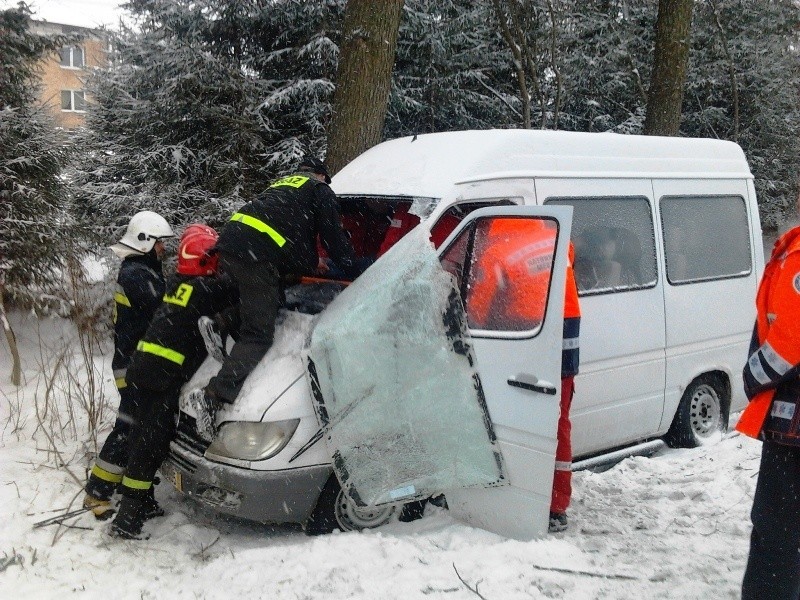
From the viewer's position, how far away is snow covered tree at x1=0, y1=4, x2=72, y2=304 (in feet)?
26.7

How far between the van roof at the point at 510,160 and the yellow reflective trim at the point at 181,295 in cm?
136

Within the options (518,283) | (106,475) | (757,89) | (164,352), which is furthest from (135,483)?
(757,89)

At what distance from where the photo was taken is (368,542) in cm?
365

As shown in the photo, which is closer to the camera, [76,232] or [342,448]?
[342,448]

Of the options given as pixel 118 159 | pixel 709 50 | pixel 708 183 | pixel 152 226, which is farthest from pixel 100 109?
pixel 709 50

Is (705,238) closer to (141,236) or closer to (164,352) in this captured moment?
(164,352)

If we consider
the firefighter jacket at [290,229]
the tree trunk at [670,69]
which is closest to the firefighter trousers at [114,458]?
the firefighter jacket at [290,229]

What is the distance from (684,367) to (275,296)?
9.88ft

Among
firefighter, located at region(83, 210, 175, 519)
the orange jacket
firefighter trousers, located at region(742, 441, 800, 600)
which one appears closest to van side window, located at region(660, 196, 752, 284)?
the orange jacket

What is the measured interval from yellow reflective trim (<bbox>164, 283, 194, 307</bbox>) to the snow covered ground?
1.33m

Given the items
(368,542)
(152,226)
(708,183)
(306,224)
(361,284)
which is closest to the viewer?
(368,542)

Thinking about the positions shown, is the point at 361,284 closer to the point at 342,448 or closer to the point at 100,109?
the point at 342,448

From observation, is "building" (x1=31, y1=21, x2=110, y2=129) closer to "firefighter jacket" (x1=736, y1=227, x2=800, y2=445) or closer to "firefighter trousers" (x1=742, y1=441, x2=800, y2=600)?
"firefighter jacket" (x1=736, y1=227, x2=800, y2=445)

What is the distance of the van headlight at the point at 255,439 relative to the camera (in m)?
3.76
